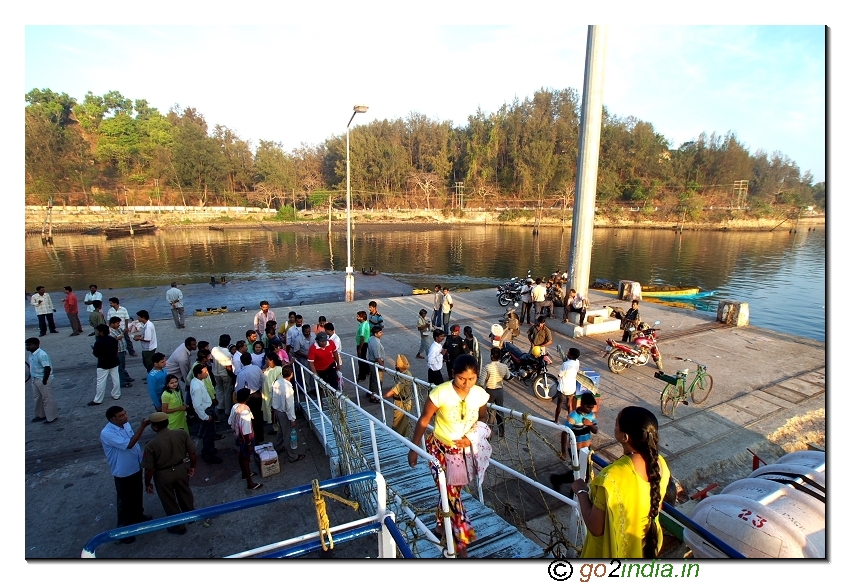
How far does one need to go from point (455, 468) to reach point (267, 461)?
3334mm

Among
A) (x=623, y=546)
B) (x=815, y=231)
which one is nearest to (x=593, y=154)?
(x=623, y=546)

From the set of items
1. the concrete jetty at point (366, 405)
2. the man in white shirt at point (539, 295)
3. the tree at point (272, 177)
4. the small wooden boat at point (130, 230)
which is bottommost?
the concrete jetty at point (366, 405)

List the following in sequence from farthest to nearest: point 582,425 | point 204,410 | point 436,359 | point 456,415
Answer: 1. point 436,359
2. point 204,410
3. point 582,425
4. point 456,415

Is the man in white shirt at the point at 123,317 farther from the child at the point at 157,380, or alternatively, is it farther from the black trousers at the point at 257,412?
the black trousers at the point at 257,412

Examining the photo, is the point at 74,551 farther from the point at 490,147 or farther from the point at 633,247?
the point at 490,147

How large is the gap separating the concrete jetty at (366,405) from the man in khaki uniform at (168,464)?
0.34 m

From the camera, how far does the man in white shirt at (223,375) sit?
263 inches

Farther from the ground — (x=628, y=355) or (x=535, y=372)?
(x=628, y=355)

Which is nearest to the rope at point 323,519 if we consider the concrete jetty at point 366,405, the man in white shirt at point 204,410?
the concrete jetty at point 366,405

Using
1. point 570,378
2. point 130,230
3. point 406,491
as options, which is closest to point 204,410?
point 406,491

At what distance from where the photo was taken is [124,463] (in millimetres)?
4371

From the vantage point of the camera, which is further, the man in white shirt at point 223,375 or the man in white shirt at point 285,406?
the man in white shirt at point 223,375

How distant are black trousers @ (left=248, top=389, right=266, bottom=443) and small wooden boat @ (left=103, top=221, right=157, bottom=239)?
57.8m

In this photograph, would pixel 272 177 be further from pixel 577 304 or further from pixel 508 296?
pixel 577 304
